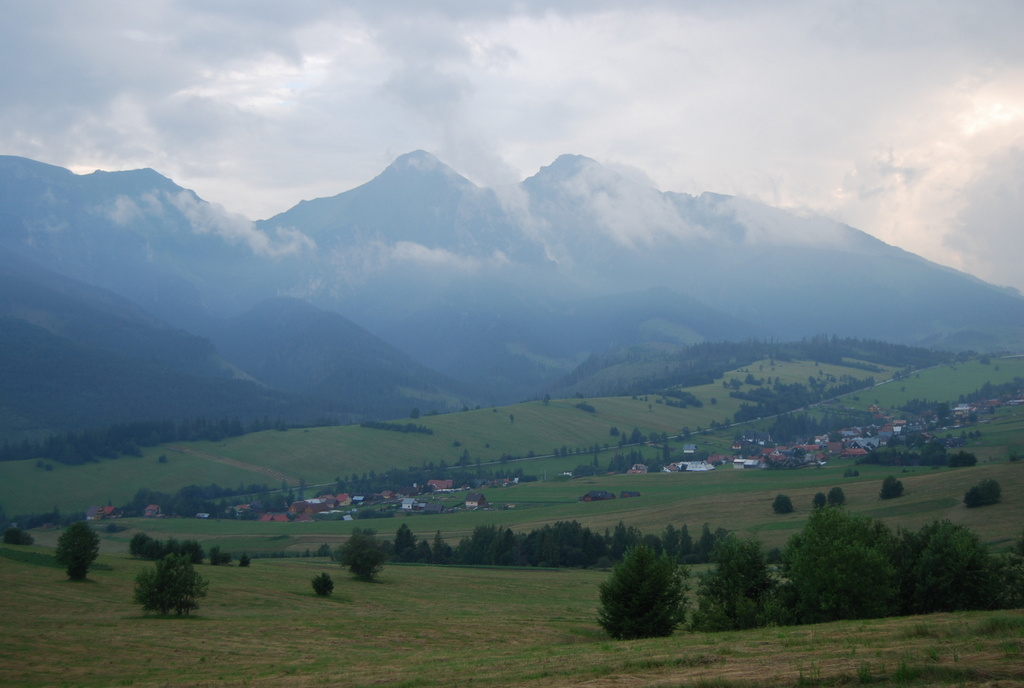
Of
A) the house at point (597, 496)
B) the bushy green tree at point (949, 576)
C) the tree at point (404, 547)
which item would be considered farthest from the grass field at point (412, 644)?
the house at point (597, 496)

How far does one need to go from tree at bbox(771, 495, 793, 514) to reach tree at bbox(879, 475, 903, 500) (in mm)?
10462

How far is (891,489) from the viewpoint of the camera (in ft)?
287

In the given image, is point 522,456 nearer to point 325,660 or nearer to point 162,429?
point 162,429

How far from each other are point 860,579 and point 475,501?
10224 cm

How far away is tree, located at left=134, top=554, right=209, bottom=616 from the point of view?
41.2 metres

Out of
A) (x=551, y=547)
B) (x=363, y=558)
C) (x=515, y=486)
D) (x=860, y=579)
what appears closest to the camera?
(x=860, y=579)

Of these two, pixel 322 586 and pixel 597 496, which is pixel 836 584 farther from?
pixel 597 496

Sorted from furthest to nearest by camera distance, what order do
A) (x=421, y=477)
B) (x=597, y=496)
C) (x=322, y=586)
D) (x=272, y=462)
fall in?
(x=272, y=462)
(x=421, y=477)
(x=597, y=496)
(x=322, y=586)

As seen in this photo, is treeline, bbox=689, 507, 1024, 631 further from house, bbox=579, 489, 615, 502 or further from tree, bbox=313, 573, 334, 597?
house, bbox=579, 489, 615, 502

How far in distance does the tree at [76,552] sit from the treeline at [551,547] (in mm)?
43474

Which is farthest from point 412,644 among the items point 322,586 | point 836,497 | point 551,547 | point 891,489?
point 891,489

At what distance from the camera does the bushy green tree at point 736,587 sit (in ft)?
121

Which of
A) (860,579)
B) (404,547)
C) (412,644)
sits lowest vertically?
(404,547)

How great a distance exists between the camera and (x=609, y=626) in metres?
36.5
